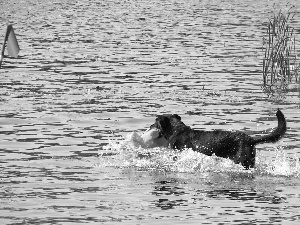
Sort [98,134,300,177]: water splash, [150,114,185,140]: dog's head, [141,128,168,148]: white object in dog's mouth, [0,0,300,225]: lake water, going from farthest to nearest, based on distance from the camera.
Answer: [141,128,168,148]: white object in dog's mouth → [150,114,185,140]: dog's head → [98,134,300,177]: water splash → [0,0,300,225]: lake water

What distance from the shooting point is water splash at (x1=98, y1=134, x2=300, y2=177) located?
45.6 feet

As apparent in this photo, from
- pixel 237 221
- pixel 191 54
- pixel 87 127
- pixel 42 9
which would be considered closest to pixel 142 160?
pixel 87 127

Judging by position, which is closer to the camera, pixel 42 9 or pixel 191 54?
pixel 191 54

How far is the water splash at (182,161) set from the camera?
45.6 ft

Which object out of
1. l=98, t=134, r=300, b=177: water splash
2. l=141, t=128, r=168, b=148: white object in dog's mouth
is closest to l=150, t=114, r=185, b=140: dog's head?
l=141, t=128, r=168, b=148: white object in dog's mouth

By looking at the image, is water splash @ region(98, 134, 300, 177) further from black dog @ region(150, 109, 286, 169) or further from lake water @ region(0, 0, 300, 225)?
black dog @ region(150, 109, 286, 169)

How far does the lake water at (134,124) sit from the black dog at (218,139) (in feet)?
0.64

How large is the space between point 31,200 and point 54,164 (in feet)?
8.31

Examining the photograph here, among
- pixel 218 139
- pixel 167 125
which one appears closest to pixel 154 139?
pixel 167 125

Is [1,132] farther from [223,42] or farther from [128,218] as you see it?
[223,42]

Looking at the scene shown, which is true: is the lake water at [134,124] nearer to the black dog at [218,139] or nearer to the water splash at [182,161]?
the water splash at [182,161]

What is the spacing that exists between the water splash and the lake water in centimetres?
2

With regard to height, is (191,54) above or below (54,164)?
above

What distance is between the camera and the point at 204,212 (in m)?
11.4
